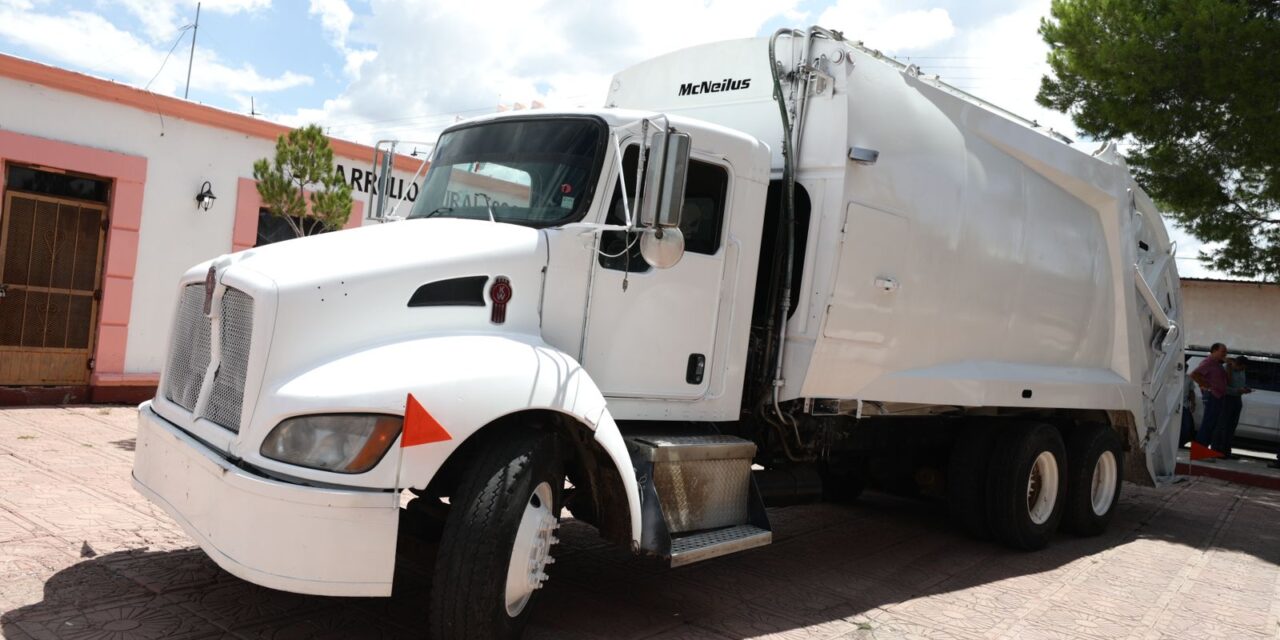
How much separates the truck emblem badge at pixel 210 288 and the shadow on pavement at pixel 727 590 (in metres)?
1.34

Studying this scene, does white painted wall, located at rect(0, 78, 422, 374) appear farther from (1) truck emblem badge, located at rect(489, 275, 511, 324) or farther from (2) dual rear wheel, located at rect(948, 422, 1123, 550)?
(2) dual rear wheel, located at rect(948, 422, 1123, 550)

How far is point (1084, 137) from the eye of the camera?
47.8 ft

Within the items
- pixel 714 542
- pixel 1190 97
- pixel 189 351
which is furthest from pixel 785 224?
pixel 1190 97

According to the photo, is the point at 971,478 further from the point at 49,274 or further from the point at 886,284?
the point at 49,274

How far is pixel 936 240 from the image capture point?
21.2ft

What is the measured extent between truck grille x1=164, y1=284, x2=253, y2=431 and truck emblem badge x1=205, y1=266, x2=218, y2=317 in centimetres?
8

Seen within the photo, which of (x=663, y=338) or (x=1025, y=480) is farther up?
(x=663, y=338)

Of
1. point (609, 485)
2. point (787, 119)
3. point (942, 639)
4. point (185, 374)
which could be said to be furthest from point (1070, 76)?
point (185, 374)

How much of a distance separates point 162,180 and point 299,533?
28.8ft

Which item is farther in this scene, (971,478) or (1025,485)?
(971,478)

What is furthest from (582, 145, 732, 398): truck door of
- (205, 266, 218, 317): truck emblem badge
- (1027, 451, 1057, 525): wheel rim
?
(1027, 451, 1057, 525): wheel rim

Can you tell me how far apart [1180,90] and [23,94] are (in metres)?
14.3

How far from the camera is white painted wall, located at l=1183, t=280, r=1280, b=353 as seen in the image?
24000 mm

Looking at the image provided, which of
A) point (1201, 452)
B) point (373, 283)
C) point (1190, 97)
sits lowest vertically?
point (1201, 452)
